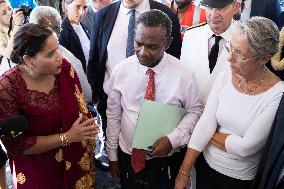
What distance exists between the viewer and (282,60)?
154 cm

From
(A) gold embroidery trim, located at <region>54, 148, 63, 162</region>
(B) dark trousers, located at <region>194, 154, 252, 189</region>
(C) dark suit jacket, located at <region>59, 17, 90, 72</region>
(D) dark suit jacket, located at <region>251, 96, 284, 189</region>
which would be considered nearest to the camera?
(D) dark suit jacket, located at <region>251, 96, 284, 189</region>

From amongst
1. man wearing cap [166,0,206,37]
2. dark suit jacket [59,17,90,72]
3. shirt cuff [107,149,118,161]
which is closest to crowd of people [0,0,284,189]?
shirt cuff [107,149,118,161]

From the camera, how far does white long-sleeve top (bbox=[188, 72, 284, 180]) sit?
1498 millimetres

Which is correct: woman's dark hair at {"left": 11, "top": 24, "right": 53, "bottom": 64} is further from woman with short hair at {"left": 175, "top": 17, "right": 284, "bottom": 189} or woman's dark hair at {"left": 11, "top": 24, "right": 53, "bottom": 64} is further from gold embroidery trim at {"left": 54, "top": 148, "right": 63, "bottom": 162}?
woman with short hair at {"left": 175, "top": 17, "right": 284, "bottom": 189}

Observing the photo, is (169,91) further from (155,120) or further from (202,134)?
(202,134)

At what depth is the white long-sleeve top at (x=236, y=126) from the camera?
1.50 meters

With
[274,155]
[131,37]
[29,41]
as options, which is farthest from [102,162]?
[274,155]

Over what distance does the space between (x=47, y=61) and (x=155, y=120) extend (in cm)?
67

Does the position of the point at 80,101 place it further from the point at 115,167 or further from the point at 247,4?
the point at 247,4

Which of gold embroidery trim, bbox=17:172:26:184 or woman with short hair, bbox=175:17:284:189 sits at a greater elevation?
woman with short hair, bbox=175:17:284:189

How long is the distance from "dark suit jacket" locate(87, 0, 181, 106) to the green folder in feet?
2.76

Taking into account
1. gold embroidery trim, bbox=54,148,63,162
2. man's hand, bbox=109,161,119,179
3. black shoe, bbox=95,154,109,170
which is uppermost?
gold embroidery trim, bbox=54,148,63,162

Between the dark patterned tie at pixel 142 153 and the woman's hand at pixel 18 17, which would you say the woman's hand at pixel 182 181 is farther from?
the woman's hand at pixel 18 17

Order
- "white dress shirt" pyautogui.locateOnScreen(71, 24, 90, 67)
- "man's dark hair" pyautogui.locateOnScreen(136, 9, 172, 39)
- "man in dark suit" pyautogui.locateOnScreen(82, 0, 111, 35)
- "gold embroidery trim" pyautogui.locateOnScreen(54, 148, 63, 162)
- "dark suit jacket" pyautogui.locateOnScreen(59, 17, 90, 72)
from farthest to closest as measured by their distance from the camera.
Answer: "man in dark suit" pyautogui.locateOnScreen(82, 0, 111, 35), "white dress shirt" pyautogui.locateOnScreen(71, 24, 90, 67), "dark suit jacket" pyautogui.locateOnScreen(59, 17, 90, 72), "gold embroidery trim" pyautogui.locateOnScreen(54, 148, 63, 162), "man's dark hair" pyautogui.locateOnScreen(136, 9, 172, 39)
